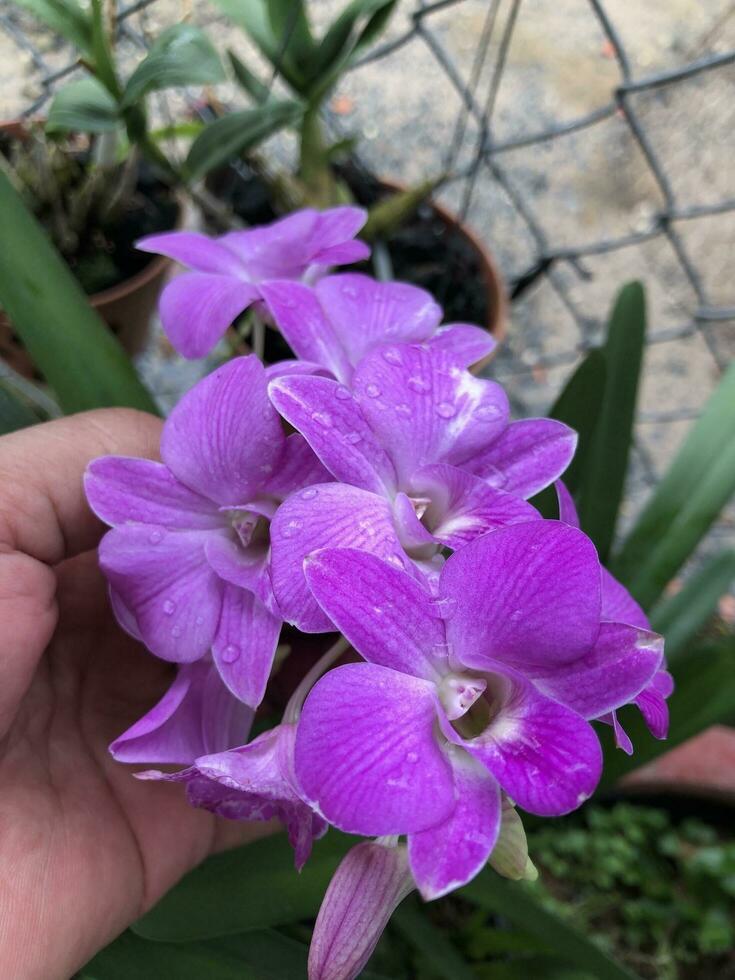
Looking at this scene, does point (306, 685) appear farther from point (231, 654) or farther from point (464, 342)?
point (464, 342)

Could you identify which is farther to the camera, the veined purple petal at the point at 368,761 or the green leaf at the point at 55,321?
the green leaf at the point at 55,321

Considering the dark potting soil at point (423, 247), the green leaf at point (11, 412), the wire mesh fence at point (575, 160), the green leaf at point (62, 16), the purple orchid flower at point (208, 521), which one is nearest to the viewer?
the purple orchid flower at point (208, 521)

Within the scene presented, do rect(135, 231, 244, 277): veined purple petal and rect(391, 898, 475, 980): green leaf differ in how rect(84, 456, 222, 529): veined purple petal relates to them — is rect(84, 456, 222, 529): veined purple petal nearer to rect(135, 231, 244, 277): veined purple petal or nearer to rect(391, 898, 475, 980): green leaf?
rect(135, 231, 244, 277): veined purple petal

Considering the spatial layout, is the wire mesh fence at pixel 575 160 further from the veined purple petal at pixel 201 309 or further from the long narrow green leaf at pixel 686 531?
the veined purple petal at pixel 201 309

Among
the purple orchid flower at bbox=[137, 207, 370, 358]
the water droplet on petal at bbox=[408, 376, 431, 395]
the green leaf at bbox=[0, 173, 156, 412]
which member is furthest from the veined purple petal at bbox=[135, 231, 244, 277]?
the water droplet on petal at bbox=[408, 376, 431, 395]

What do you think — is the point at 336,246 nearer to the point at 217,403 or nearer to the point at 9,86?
the point at 217,403

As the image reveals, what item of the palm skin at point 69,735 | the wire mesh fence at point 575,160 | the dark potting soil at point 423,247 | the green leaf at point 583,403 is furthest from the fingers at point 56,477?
the wire mesh fence at point 575,160

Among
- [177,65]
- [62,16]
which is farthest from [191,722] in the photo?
[62,16]
